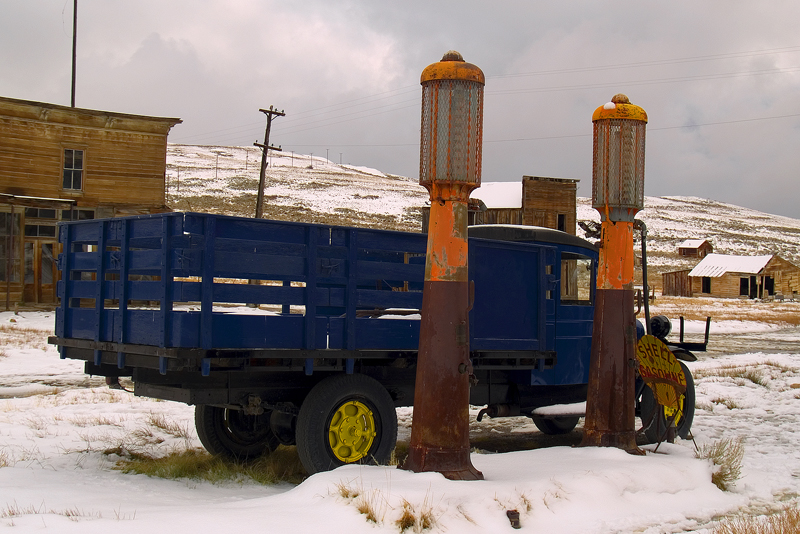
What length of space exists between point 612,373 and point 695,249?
7318 cm

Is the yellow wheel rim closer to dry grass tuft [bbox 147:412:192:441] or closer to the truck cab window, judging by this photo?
dry grass tuft [bbox 147:412:192:441]

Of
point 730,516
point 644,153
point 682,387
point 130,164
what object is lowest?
point 730,516

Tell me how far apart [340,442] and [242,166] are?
4540 inches

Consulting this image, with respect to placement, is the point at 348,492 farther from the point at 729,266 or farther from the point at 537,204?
the point at 729,266

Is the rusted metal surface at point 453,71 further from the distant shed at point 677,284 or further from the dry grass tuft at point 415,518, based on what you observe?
the distant shed at point 677,284

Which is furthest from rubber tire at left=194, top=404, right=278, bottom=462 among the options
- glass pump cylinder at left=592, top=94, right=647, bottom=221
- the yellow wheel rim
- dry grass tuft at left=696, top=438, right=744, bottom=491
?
dry grass tuft at left=696, top=438, right=744, bottom=491

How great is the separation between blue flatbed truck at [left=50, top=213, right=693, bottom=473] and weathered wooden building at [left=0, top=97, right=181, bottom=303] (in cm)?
1883

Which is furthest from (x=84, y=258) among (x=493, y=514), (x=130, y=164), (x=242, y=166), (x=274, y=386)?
(x=242, y=166)

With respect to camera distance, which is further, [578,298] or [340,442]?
[578,298]

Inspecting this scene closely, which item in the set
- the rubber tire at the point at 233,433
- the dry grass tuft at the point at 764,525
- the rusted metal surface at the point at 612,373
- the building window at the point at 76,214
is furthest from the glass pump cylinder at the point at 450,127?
the building window at the point at 76,214

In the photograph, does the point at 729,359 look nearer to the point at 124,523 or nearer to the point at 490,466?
the point at 490,466

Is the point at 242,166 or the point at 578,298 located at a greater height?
the point at 242,166

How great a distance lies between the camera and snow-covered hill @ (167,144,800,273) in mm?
72625

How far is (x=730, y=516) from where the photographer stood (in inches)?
228
